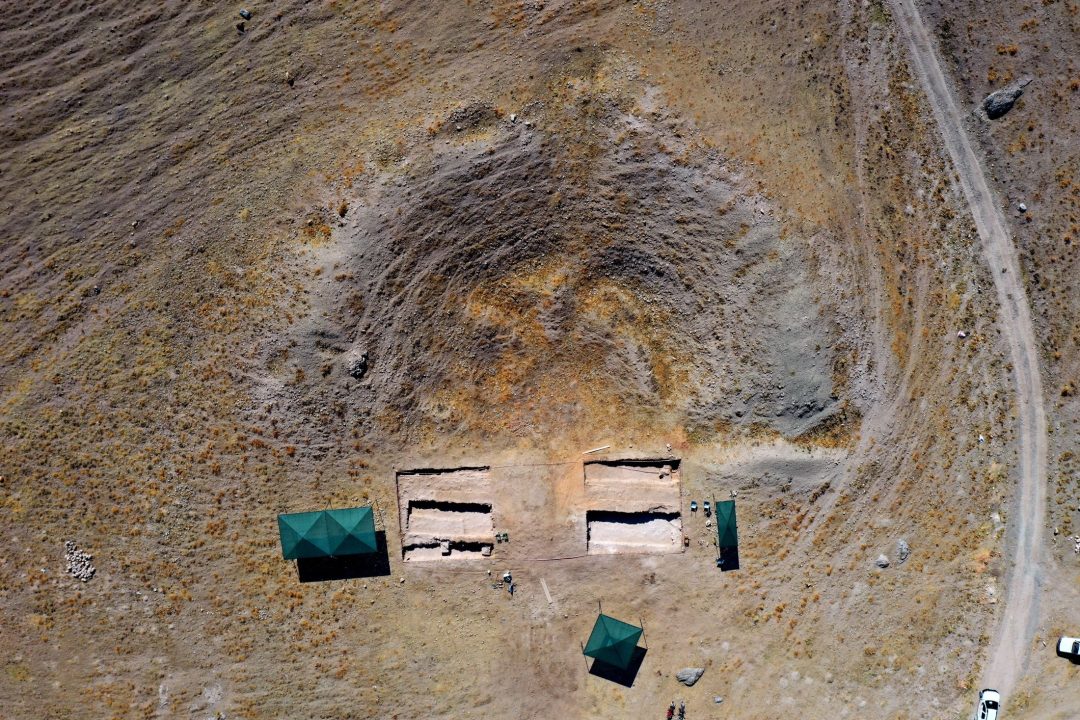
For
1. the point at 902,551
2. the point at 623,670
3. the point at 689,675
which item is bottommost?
the point at 689,675

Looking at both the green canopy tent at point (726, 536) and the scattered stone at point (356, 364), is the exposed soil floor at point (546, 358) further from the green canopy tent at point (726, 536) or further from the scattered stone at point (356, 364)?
the green canopy tent at point (726, 536)

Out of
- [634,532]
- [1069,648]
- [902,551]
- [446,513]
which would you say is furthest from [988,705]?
[446,513]

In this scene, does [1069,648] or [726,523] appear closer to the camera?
[726,523]

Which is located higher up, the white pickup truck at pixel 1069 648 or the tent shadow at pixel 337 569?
the tent shadow at pixel 337 569

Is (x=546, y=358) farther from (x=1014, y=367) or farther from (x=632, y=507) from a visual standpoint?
(x=1014, y=367)

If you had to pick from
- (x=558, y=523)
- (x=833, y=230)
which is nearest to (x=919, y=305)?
(x=833, y=230)

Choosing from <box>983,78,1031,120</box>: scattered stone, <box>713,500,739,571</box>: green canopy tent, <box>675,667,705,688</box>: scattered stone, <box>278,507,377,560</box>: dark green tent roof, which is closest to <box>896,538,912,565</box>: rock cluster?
<box>713,500,739,571</box>: green canopy tent

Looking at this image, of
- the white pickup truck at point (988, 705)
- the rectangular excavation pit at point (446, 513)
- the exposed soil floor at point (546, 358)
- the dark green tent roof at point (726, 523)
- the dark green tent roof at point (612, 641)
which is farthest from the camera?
the rectangular excavation pit at point (446, 513)

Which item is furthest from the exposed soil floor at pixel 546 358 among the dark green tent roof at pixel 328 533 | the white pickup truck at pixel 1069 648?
the dark green tent roof at pixel 328 533

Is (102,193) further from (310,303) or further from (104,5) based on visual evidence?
(310,303)
